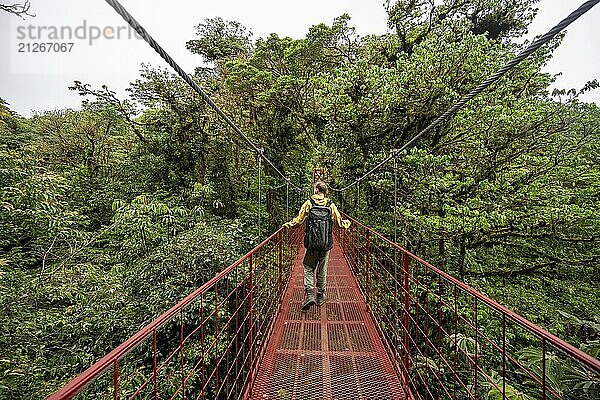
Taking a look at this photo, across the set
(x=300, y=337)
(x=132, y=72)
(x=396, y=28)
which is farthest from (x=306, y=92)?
(x=300, y=337)

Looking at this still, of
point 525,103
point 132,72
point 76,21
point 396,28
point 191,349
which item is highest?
point 396,28

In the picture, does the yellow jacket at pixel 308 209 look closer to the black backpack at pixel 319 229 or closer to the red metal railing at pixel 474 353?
the black backpack at pixel 319 229

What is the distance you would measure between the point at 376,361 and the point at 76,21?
13.4 feet

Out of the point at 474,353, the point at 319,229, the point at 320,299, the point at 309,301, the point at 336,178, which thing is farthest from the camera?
the point at 336,178

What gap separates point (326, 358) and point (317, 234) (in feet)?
2.86

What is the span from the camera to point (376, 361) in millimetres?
1954

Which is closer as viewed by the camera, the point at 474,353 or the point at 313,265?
the point at 474,353

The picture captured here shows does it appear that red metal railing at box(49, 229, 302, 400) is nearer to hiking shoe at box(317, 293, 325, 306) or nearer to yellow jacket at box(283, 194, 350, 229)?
yellow jacket at box(283, 194, 350, 229)

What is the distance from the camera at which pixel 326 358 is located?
2.02 meters

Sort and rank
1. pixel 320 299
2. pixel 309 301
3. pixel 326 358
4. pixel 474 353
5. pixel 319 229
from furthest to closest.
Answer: pixel 320 299 → pixel 309 301 → pixel 319 229 → pixel 474 353 → pixel 326 358

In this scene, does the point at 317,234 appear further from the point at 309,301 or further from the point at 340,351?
the point at 340,351

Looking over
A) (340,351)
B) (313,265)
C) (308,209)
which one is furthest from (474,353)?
(308,209)

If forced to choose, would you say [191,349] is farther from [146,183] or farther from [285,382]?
[146,183]

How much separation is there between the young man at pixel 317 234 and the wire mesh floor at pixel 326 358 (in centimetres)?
24
